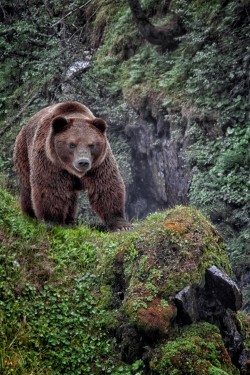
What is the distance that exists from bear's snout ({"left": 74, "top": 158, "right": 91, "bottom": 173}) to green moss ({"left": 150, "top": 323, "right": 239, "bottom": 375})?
6.43 feet

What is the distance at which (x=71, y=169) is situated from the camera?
A: 20.6 feet

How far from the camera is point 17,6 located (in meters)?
13.4

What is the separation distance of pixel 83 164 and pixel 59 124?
550mm

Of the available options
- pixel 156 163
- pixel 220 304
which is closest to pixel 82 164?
pixel 220 304

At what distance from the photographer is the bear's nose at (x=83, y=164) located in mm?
6051

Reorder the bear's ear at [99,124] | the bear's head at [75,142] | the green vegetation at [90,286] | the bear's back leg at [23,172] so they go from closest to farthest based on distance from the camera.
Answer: the green vegetation at [90,286], the bear's head at [75,142], the bear's ear at [99,124], the bear's back leg at [23,172]

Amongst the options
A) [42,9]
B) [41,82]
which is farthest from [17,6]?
[41,82]

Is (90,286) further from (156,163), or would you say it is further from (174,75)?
(174,75)

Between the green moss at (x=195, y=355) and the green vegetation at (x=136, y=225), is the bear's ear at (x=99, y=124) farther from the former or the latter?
the green moss at (x=195, y=355)

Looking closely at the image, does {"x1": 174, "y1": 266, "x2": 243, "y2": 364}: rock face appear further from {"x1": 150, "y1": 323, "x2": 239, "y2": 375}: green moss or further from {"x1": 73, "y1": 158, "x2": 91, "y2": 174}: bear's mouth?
{"x1": 73, "y1": 158, "x2": 91, "y2": 174}: bear's mouth

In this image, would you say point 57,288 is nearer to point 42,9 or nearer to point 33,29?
point 33,29

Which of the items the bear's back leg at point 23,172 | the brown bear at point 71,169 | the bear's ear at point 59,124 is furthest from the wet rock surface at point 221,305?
the bear's back leg at point 23,172

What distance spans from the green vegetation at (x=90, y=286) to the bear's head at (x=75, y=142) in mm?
786

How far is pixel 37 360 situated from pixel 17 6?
33.8 ft
